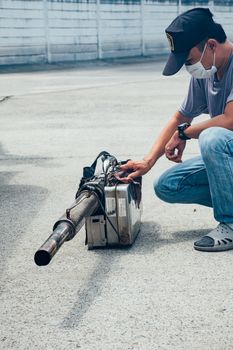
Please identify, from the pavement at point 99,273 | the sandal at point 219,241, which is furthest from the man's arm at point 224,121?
the pavement at point 99,273

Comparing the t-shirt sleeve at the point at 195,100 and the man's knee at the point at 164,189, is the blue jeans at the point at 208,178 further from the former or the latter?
the t-shirt sleeve at the point at 195,100

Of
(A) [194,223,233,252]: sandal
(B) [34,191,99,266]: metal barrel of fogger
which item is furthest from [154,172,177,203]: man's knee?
(B) [34,191,99,266]: metal barrel of fogger

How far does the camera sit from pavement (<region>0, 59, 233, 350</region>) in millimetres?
3156

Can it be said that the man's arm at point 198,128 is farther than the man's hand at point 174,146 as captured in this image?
No

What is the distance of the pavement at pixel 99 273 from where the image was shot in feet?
10.4

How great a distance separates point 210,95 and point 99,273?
124 centimetres

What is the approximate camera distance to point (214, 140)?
4.07m

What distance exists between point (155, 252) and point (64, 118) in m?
6.34

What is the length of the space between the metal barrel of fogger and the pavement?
0.32 meters

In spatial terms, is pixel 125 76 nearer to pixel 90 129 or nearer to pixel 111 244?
pixel 90 129

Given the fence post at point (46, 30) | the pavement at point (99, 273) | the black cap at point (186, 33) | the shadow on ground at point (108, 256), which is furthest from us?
the fence post at point (46, 30)

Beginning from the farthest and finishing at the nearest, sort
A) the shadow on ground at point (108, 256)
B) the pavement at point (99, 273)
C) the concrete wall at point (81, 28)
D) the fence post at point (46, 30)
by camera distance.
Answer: the fence post at point (46, 30) → the concrete wall at point (81, 28) → the shadow on ground at point (108, 256) → the pavement at point (99, 273)

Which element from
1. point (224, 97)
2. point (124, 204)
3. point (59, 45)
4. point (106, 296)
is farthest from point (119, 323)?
point (59, 45)

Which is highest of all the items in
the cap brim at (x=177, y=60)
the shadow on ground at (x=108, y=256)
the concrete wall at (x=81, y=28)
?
the cap brim at (x=177, y=60)
